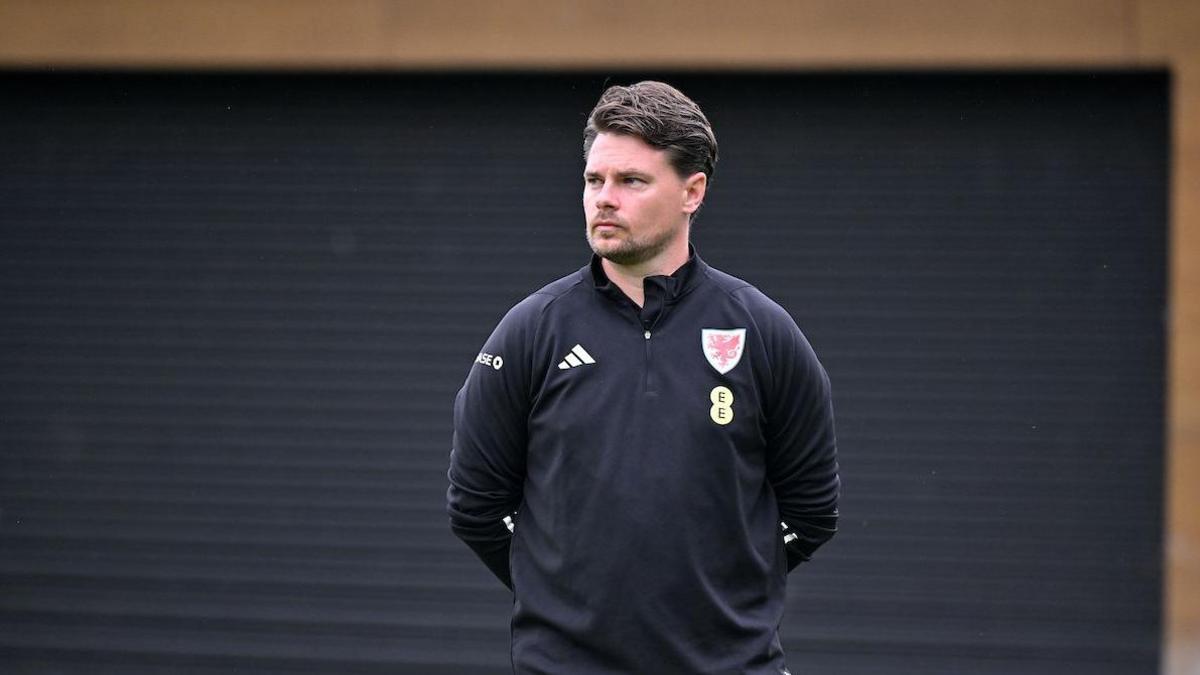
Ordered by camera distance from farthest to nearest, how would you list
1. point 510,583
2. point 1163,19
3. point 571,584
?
point 1163,19 < point 510,583 < point 571,584

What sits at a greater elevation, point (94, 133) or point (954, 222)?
point (94, 133)

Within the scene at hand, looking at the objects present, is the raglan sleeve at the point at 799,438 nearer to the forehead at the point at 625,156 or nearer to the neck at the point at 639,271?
the neck at the point at 639,271

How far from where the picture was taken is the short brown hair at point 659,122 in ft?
11.1

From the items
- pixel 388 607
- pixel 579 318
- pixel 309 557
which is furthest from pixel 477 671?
pixel 579 318

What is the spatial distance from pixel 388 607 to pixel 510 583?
3812 millimetres

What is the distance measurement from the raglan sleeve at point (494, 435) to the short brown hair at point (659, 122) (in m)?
0.45

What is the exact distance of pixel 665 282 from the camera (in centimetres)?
342

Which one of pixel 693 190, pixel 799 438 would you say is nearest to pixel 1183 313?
pixel 799 438

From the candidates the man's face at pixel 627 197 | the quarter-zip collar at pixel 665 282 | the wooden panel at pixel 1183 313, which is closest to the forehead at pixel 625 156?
the man's face at pixel 627 197

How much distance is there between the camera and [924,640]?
7.08 meters

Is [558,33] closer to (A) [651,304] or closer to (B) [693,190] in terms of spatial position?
(B) [693,190]

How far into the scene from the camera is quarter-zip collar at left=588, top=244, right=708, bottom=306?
11.2ft

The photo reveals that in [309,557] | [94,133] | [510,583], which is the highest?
[94,133]

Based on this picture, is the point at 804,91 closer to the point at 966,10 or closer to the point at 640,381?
the point at 966,10
